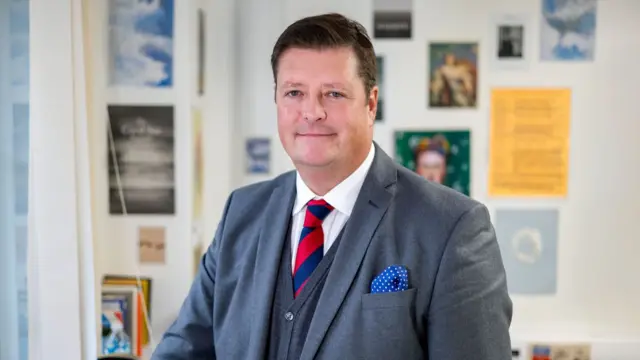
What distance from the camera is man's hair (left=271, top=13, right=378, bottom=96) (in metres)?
1.18

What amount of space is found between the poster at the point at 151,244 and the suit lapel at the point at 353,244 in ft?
3.66

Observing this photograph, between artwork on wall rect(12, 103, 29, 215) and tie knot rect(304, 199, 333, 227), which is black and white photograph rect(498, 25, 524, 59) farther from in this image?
artwork on wall rect(12, 103, 29, 215)

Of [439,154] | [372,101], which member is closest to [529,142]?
[439,154]

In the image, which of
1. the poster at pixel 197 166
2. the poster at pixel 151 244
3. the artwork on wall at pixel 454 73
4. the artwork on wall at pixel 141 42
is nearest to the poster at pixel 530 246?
the artwork on wall at pixel 454 73

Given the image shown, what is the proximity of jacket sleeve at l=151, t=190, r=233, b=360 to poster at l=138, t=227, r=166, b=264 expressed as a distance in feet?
2.82

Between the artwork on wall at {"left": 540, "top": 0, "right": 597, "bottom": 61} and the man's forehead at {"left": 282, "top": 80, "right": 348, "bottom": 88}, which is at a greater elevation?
the artwork on wall at {"left": 540, "top": 0, "right": 597, "bottom": 61}

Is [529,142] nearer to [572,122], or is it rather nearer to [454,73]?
[572,122]

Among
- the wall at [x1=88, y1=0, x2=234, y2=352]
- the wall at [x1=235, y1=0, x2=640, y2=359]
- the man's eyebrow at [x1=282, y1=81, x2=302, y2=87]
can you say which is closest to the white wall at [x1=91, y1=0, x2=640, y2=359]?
the wall at [x1=235, y1=0, x2=640, y2=359]

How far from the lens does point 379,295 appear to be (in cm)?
110

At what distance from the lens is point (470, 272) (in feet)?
3.58

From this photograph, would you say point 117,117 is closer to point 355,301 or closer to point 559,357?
point 355,301

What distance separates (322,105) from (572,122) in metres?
1.58

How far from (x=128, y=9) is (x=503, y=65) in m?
1.33

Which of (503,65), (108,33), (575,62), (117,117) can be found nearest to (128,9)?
(108,33)
